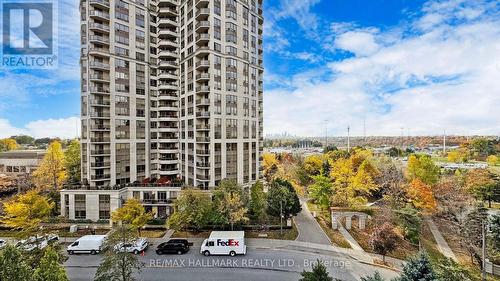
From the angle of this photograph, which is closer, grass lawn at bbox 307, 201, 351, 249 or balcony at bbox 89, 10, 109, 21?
grass lawn at bbox 307, 201, 351, 249

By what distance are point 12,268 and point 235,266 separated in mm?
15612

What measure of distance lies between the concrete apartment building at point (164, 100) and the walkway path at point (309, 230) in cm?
1049

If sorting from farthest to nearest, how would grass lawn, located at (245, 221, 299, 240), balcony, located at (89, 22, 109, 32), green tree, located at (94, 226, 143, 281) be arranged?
balcony, located at (89, 22, 109, 32) → grass lawn, located at (245, 221, 299, 240) → green tree, located at (94, 226, 143, 281)

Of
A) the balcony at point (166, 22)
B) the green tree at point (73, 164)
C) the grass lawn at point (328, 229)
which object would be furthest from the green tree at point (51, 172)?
the grass lawn at point (328, 229)

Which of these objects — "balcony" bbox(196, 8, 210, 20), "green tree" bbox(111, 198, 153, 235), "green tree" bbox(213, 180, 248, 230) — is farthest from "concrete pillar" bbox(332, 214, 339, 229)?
"balcony" bbox(196, 8, 210, 20)

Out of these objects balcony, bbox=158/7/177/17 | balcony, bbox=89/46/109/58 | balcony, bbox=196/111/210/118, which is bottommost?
balcony, bbox=196/111/210/118

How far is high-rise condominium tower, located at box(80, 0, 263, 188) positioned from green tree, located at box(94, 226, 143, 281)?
18.1m

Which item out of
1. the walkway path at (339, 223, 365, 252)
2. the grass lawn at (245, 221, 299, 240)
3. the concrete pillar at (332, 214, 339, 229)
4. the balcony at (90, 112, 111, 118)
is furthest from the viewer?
the balcony at (90, 112, 111, 118)

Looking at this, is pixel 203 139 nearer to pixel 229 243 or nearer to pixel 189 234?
pixel 189 234

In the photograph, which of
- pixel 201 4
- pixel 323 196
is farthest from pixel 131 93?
pixel 323 196

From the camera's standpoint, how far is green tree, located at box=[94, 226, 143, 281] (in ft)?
50.6

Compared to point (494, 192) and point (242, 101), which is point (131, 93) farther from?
point (494, 192)

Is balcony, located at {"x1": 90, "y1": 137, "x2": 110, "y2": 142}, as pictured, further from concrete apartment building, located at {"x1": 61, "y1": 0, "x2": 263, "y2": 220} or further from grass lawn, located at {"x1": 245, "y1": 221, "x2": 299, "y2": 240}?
grass lawn, located at {"x1": 245, "y1": 221, "x2": 299, "y2": 240}

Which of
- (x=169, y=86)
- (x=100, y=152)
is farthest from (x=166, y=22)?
(x=100, y=152)
